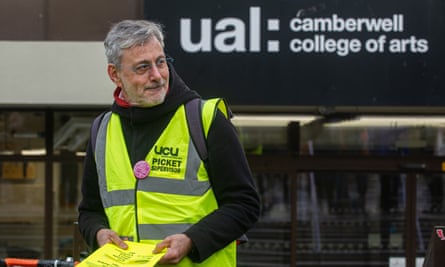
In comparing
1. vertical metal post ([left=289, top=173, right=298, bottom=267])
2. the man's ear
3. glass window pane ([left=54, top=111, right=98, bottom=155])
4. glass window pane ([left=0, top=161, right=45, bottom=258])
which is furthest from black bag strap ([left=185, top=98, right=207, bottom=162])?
glass window pane ([left=0, top=161, right=45, bottom=258])

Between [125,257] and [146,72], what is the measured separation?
0.61 m

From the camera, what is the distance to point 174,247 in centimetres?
231

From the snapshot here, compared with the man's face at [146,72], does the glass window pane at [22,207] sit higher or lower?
lower

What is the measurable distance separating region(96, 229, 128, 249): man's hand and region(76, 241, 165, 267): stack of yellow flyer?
0.05ft

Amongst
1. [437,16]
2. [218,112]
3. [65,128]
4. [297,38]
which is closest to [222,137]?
[218,112]

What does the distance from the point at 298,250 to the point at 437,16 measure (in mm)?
3203

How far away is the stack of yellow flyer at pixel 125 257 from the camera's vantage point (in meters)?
2.29

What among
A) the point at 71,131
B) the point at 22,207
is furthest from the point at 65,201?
the point at 71,131

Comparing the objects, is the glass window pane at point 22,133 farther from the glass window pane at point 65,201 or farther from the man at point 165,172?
the man at point 165,172

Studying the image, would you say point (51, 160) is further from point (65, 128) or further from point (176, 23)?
point (176, 23)

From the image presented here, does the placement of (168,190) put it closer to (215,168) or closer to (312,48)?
(215,168)

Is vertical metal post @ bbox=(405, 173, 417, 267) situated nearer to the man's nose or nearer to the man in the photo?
the man

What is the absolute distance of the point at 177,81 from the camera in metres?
2.54

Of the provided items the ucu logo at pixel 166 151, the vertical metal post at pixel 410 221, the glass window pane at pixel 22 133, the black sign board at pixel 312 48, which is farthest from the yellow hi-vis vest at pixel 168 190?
the vertical metal post at pixel 410 221
